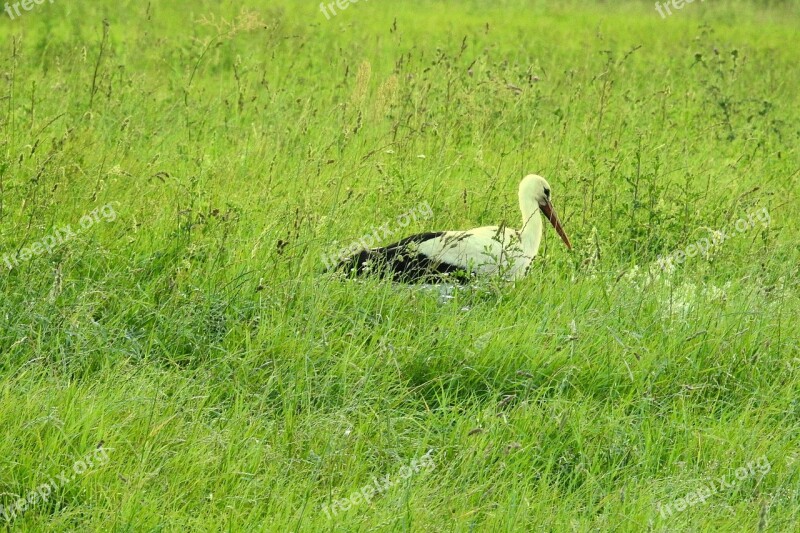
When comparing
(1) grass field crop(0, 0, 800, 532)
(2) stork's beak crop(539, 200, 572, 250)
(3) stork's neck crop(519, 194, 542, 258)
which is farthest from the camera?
(2) stork's beak crop(539, 200, 572, 250)

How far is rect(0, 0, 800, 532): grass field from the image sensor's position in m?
3.24

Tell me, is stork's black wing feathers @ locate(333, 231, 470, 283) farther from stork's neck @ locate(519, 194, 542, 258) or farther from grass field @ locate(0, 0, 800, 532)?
stork's neck @ locate(519, 194, 542, 258)

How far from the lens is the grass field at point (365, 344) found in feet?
10.6

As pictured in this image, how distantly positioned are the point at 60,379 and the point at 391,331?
1.26 metres

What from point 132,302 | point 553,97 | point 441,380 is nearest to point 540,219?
point 441,380

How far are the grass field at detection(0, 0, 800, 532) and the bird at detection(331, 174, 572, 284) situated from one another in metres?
0.11

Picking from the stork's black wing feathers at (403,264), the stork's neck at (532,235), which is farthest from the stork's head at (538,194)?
the stork's black wing feathers at (403,264)

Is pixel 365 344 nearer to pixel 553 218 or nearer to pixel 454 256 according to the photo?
pixel 454 256

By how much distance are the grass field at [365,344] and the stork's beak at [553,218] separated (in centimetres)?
9

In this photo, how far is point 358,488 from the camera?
130 inches

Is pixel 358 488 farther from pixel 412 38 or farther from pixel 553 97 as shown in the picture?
pixel 412 38

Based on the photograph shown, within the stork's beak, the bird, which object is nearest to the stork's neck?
the bird

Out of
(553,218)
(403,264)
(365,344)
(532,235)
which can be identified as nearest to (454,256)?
(403,264)

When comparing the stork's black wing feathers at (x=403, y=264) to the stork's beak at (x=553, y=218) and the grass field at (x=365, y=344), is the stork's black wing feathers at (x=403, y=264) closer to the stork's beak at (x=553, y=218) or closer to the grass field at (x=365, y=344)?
the grass field at (x=365, y=344)
